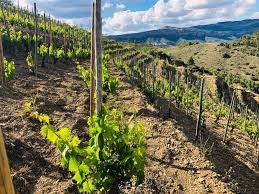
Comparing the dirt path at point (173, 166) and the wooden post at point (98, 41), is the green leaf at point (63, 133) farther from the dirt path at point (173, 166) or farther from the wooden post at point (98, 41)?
the dirt path at point (173, 166)

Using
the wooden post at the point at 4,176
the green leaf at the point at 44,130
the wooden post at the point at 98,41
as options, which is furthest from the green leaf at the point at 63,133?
the wooden post at the point at 4,176

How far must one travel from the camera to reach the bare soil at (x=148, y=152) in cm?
875

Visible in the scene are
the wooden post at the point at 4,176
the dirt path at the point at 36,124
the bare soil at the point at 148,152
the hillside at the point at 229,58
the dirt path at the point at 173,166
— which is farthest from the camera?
the hillside at the point at 229,58

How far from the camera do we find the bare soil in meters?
8.75

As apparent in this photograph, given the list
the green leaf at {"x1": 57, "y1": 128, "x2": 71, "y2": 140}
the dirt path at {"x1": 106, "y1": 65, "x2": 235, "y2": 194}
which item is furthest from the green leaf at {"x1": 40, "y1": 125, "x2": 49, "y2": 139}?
the dirt path at {"x1": 106, "y1": 65, "x2": 235, "y2": 194}

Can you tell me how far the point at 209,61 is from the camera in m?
90.2

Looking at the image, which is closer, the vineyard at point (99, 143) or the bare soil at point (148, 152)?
the vineyard at point (99, 143)

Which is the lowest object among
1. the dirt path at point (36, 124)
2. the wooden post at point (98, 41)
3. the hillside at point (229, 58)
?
the hillside at point (229, 58)

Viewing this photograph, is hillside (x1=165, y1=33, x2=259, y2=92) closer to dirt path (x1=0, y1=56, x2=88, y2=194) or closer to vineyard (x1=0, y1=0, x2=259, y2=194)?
vineyard (x1=0, y1=0, x2=259, y2=194)

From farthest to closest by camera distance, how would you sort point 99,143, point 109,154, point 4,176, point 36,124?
point 36,124
point 109,154
point 99,143
point 4,176

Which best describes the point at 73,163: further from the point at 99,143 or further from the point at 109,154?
the point at 109,154

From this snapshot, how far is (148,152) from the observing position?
456 inches

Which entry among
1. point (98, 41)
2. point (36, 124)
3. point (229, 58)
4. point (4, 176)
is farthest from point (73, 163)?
point (229, 58)

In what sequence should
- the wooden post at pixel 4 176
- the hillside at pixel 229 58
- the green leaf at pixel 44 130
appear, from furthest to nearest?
the hillside at pixel 229 58
the green leaf at pixel 44 130
the wooden post at pixel 4 176
